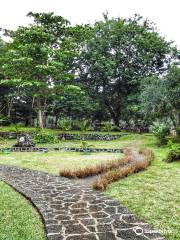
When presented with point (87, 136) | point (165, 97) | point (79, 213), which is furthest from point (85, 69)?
point (79, 213)

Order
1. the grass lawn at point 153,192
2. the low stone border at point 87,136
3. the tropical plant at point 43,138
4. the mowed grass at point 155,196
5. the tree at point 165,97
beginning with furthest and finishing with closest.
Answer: the low stone border at point 87,136, the tropical plant at point 43,138, the tree at point 165,97, the grass lawn at point 153,192, the mowed grass at point 155,196

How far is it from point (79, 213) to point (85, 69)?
30.1m

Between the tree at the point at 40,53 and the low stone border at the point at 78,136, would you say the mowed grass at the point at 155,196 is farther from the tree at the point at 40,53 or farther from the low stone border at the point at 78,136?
the low stone border at the point at 78,136

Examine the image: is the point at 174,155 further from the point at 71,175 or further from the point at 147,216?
the point at 147,216

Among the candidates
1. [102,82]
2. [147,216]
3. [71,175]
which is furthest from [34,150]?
[102,82]

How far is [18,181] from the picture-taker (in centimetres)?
947

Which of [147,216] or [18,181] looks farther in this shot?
[18,181]

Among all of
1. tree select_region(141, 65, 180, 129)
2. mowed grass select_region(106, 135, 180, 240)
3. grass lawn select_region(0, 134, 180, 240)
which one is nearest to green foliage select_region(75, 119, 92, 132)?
tree select_region(141, 65, 180, 129)

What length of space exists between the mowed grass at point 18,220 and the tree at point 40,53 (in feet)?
58.3

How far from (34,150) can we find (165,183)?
A: 11018 mm

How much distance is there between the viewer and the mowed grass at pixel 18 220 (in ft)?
17.1

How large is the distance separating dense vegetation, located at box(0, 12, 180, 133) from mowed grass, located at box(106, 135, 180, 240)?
12.7 m

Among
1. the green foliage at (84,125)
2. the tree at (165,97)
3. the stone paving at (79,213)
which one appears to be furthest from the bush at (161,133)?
the stone paving at (79,213)

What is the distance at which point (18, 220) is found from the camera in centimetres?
594
